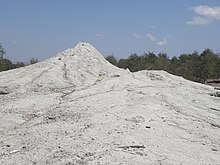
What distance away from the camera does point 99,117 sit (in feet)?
34.7

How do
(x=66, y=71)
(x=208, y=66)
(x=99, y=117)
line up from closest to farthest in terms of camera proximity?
(x=99, y=117), (x=66, y=71), (x=208, y=66)

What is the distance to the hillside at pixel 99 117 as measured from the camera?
8.09 m

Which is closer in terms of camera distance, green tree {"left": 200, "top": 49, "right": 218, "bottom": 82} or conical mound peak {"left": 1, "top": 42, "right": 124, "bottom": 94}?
conical mound peak {"left": 1, "top": 42, "right": 124, "bottom": 94}

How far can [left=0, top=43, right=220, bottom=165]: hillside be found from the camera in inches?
319

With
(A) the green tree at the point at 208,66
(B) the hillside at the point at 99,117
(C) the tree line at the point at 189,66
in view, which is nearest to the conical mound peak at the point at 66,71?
(B) the hillside at the point at 99,117

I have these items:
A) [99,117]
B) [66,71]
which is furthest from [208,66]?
[99,117]

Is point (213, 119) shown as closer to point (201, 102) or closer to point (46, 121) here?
point (201, 102)

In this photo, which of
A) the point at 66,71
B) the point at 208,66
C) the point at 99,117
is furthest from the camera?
the point at 208,66

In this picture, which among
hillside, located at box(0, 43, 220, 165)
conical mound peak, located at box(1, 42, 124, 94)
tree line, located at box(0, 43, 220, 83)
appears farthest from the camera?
tree line, located at box(0, 43, 220, 83)

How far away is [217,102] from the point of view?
14836mm

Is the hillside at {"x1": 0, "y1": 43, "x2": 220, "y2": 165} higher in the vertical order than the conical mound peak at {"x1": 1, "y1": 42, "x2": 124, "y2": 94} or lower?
lower

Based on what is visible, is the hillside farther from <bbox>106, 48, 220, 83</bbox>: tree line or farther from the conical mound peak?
<bbox>106, 48, 220, 83</bbox>: tree line

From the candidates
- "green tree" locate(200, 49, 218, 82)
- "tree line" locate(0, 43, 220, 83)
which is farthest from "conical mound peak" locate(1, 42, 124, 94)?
"green tree" locate(200, 49, 218, 82)

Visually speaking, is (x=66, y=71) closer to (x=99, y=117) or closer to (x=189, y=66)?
(x=99, y=117)
